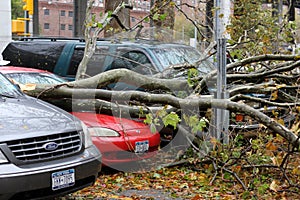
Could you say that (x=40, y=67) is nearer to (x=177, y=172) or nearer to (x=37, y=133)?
(x=177, y=172)

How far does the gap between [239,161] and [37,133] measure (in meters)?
3.06

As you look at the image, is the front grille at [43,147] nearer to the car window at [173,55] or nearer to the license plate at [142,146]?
the license plate at [142,146]

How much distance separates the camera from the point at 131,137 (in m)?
6.73

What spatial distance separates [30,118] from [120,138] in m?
1.94

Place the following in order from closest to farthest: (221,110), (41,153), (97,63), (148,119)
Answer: (41,153) → (148,119) → (221,110) → (97,63)

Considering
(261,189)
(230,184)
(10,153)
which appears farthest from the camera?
(230,184)

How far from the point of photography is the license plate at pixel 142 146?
22.1ft

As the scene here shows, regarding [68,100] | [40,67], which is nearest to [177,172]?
[68,100]

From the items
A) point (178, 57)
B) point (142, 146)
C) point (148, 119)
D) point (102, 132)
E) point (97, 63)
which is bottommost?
point (142, 146)

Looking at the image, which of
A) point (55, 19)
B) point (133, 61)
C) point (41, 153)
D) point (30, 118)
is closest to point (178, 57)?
point (133, 61)

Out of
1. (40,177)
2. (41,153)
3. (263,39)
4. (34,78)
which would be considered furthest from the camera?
(263,39)

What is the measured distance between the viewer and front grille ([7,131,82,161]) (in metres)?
4.47

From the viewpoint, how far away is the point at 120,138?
6.61m

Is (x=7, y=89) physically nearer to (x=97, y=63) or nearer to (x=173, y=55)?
(x=97, y=63)
